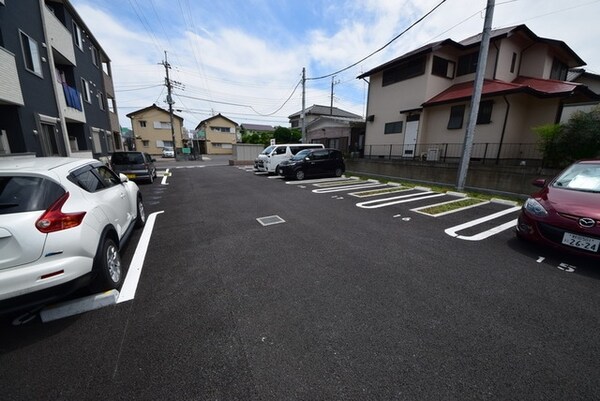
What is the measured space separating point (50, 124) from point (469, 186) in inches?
602

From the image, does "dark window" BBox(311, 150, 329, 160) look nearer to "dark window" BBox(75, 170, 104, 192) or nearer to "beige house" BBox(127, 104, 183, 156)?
"dark window" BBox(75, 170, 104, 192)

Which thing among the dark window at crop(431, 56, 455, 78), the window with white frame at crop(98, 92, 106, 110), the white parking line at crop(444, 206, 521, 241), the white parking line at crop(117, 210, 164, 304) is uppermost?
the dark window at crop(431, 56, 455, 78)

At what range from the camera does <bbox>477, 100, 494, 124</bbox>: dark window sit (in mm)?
10680

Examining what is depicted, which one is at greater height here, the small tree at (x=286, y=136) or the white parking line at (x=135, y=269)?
the small tree at (x=286, y=136)

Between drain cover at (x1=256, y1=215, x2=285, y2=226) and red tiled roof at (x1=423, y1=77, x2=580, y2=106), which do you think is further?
red tiled roof at (x1=423, y1=77, x2=580, y2=106)

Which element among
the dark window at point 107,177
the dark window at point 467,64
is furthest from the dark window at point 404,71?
the dark window at point 107,177

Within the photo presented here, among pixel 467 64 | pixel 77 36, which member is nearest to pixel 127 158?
pixel 77 36

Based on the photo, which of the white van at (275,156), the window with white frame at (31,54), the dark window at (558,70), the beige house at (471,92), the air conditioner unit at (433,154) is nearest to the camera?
the window with white frame at (31,54)

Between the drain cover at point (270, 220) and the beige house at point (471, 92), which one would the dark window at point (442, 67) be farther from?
the drain cover at point (270, 220)

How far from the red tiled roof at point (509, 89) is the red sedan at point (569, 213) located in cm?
747

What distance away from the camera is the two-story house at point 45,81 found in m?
6.70

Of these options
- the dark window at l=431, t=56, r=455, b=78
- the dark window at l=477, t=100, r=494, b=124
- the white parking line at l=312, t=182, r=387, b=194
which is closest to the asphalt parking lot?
the white parking line at l=312, t=182, r=387, b=194

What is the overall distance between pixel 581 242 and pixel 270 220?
4.91 meters

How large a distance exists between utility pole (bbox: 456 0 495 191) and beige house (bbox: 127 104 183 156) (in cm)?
3532
